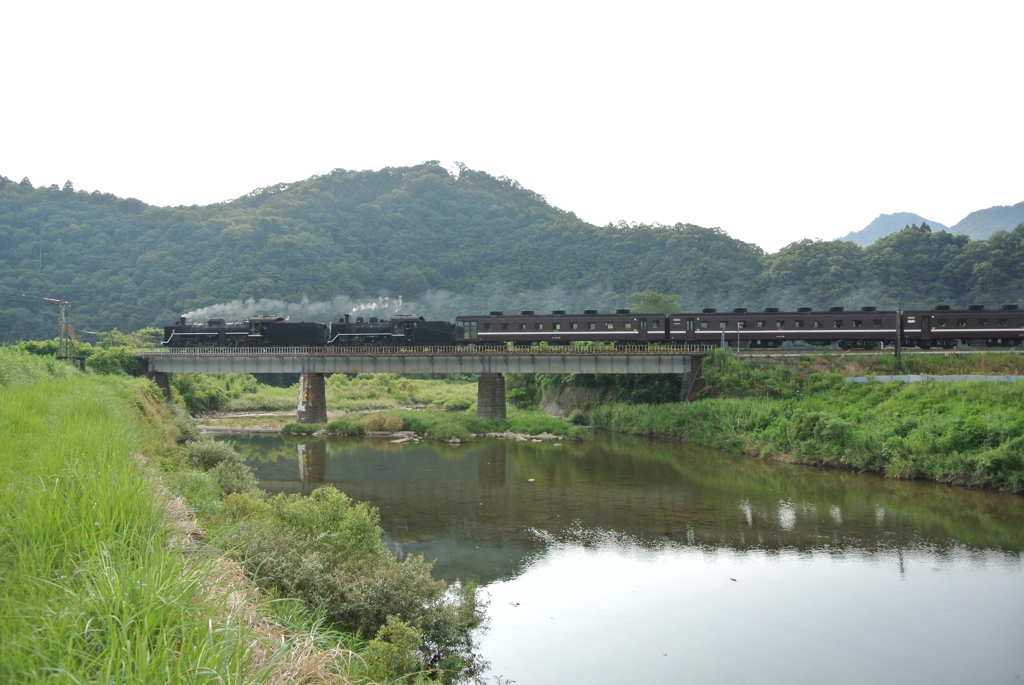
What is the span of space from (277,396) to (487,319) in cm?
3038

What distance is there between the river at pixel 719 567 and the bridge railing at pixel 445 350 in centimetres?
1509

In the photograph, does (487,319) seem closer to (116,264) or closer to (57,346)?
(57,346)

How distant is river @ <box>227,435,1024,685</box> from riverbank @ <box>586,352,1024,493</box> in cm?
126

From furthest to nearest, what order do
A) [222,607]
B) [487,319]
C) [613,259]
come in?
1. [613,259]
2. [487,319]
3. [222,607]

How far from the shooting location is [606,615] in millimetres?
14406

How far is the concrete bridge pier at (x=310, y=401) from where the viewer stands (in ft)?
161

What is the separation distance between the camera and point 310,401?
49250 millimetres

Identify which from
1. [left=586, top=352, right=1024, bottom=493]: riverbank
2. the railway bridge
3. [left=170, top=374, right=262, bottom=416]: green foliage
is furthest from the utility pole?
[left=586, top=352, right=1024, bottom=493]: riverbank

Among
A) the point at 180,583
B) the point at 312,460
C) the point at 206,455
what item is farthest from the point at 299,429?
the point at 180,583

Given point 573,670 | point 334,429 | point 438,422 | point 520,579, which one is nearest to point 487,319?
point 438,422

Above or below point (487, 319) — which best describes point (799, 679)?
below

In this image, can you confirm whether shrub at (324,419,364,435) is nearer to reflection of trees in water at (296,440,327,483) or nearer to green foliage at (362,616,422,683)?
reflection of trees in water at (296,440,327,483)

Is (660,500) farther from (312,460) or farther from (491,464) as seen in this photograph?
(312,460)

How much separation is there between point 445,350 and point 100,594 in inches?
1719
